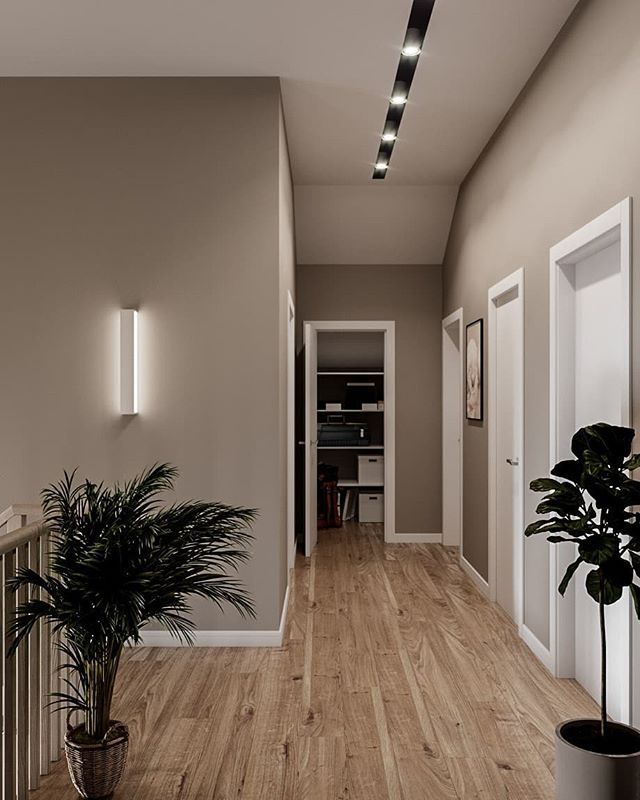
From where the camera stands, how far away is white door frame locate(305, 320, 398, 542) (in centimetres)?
663

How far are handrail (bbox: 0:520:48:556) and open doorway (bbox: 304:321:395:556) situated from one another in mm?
4421

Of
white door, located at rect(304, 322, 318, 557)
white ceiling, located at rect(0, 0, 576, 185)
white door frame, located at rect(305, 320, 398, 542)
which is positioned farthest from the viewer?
white door frame, located at rect(305, 320, 398, 542)

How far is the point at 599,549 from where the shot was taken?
2.17m

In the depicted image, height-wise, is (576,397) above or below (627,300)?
below

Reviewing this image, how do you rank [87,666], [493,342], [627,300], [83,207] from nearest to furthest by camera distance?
[87,666]
[627,300]
[83,207]
[493,342]

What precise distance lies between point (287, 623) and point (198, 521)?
2.04 meters

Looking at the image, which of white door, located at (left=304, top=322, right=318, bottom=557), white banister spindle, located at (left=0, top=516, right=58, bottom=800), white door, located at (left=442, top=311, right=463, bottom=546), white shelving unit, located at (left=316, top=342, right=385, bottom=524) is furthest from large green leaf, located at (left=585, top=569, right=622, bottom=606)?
white shelving unit, located at (left=316, top=342, right=385, bottom=524)

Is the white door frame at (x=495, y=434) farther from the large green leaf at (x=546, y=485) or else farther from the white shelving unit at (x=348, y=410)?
the white shelving unit at (x=348, y=410)

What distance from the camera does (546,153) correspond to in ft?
11.7

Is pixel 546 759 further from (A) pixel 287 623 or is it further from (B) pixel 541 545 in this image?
(A) pixel 287 623

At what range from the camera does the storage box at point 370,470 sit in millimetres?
7402

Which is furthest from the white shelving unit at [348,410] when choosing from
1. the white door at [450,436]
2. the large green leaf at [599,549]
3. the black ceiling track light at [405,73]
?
the large green leaf at [599,549]

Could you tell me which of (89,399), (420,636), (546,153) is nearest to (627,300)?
(546,153)

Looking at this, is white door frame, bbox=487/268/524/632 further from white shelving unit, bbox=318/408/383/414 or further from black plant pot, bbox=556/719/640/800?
white shelving unit, bbox=318/408/383/414
